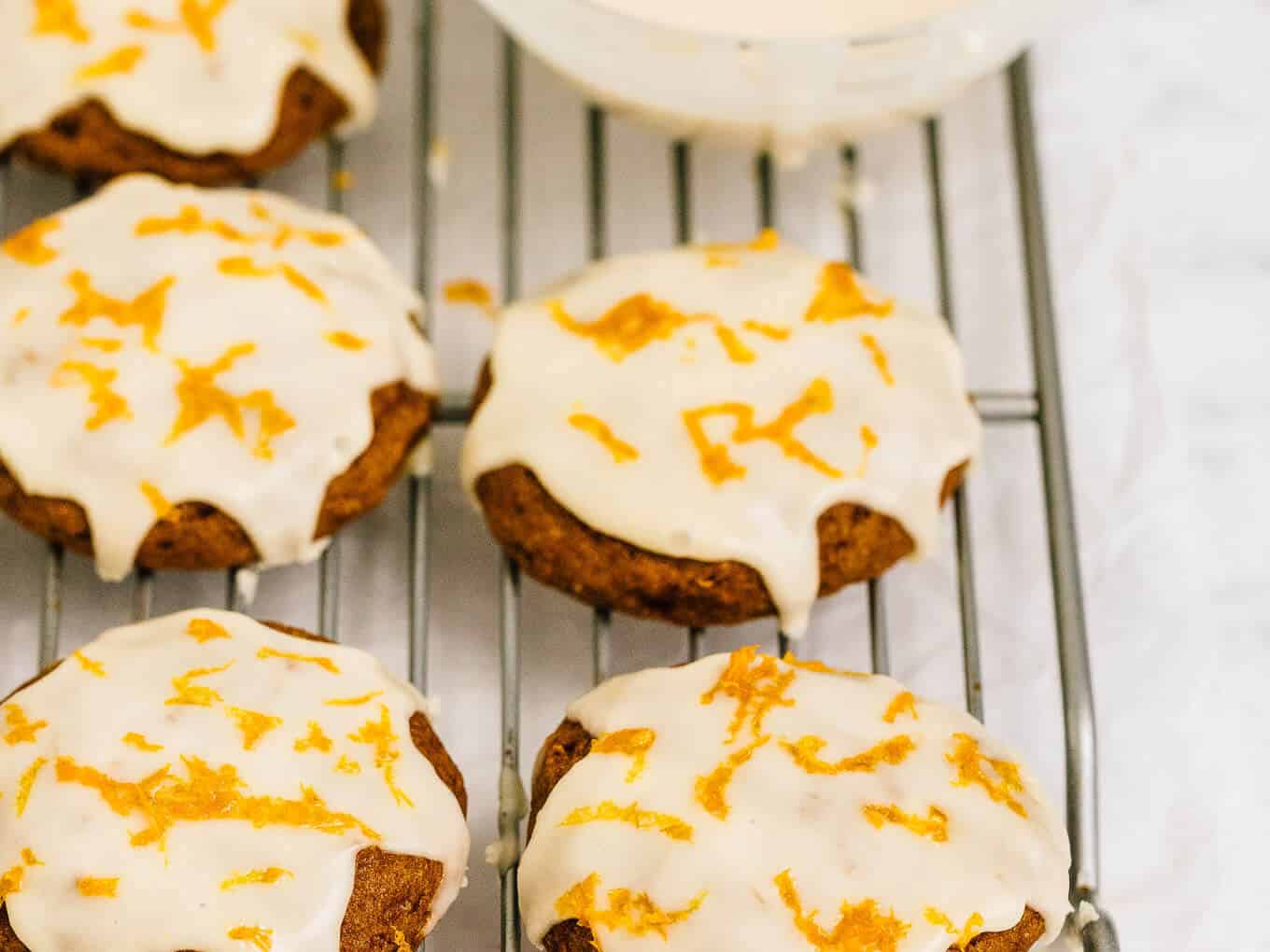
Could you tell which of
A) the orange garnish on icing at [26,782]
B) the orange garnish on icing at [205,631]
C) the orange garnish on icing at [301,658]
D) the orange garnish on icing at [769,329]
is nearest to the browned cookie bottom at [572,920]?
the orange garnish on icing at [26,782]

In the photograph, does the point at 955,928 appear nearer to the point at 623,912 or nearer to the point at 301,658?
the point at 623,912

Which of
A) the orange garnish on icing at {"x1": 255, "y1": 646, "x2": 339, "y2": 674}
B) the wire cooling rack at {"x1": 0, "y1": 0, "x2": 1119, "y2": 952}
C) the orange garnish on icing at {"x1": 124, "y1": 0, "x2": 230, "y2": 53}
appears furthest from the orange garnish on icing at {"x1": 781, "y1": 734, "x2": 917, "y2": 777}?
the orange garnish on icing at {"x1": 124, "y1": 0, "x2": 230, "y2": 53}

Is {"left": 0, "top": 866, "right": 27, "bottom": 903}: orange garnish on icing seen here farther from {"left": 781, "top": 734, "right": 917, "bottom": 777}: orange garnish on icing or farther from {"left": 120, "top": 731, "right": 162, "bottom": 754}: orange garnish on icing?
{"left": 781, "top": 734, "right": 917, "bottom": 777}: orange garnish on icing

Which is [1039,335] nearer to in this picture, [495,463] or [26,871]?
[495,463]

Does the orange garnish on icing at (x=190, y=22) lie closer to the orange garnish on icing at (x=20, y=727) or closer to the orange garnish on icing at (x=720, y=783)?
the orange garnish on icing at (x=20, y=727)

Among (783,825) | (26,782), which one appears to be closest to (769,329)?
(783,825)

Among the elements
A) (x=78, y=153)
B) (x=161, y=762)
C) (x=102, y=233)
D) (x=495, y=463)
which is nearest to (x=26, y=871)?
(x=161, y=762)
